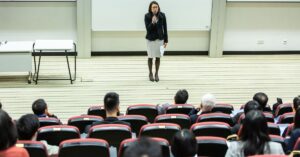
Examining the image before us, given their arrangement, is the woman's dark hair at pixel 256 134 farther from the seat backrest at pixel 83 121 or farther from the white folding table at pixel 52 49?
the white folding table at pixel 52 49

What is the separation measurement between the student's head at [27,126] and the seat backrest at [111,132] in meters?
0.61

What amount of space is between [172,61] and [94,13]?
6.98ft

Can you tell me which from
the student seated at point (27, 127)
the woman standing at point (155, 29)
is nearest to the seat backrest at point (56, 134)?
the student seated at point (27, 127)

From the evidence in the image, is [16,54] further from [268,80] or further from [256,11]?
[256,11]

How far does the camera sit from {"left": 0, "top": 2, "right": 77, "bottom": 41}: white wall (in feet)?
34.3

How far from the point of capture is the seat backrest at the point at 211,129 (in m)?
4.38

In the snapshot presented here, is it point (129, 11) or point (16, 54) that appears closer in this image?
point (16, 54)

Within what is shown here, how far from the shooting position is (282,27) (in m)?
11.5

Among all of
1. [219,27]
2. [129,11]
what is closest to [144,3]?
[129,11]

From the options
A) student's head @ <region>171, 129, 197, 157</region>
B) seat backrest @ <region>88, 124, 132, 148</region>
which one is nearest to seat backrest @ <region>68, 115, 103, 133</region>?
seat backrest @ <region>88, 124, 132, 148</region>

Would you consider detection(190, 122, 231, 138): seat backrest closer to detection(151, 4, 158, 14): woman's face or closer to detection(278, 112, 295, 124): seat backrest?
detection(278, 112, 295, 124): seat backrest

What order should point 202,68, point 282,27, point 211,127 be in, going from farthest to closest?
point 282,27 < point 202,68 < point 211,127

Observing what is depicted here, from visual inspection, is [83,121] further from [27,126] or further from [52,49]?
[52,49]

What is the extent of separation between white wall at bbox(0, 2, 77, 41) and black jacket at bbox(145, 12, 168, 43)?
2781 millimetres
